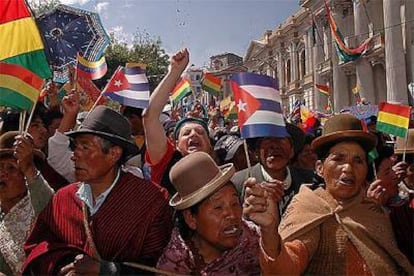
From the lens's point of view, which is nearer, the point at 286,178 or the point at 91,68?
the point at 286,178

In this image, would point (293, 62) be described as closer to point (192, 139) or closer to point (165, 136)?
point (192, 139)

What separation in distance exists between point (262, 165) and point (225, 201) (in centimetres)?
145

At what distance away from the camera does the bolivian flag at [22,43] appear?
3.62 meters

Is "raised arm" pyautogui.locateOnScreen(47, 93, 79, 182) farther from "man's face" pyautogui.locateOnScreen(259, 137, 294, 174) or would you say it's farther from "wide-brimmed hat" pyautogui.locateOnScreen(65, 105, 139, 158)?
"man's face" pyautogui.locateOnScreen(259, 137, 294, 174)

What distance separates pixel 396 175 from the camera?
3504mm

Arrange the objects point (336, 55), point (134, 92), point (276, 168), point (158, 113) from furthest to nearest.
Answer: point (336, 55)
point (134, 92)
point (276, 168)
point (158, 113)

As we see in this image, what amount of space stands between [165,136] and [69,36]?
371 cm

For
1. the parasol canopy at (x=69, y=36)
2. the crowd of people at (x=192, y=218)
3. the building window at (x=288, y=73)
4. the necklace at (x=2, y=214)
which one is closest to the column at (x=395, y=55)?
the parasol canopy at (x=69, y=36)

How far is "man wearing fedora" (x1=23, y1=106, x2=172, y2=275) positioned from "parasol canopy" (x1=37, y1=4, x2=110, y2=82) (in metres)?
4.06

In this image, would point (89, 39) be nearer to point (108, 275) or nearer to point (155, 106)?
→ point (155, 106)

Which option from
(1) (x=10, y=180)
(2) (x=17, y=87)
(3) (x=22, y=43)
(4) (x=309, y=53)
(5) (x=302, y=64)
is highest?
(4) (x=309, y=53)

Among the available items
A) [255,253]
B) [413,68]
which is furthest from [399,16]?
[255,253]

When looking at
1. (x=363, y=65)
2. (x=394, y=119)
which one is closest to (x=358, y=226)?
(x=394, y=119)

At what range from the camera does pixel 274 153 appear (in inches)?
149
